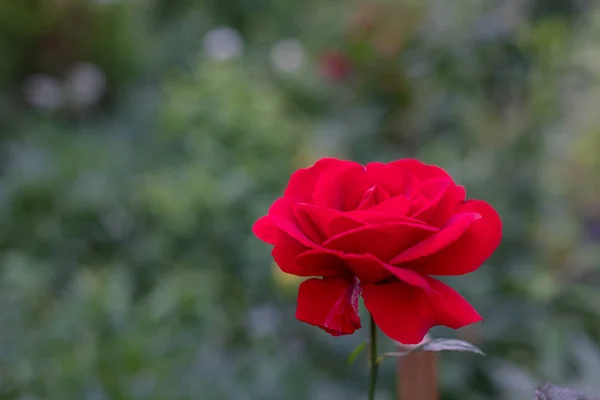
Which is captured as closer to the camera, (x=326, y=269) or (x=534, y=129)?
(x=326, y=269)

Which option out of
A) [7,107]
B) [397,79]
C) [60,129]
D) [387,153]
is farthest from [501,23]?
[7,107]

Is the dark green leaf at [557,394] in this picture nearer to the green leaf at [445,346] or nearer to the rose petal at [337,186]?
the green leaf at [445,346]

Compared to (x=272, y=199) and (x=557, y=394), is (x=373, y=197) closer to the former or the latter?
(x=557, y=394)

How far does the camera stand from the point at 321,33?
3707 mm

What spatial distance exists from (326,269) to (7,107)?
306cm

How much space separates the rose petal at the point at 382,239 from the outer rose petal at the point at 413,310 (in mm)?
25

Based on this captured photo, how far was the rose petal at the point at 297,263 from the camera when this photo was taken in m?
0.45

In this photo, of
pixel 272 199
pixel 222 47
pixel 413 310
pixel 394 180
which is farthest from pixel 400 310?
pixel 222 47

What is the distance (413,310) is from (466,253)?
0.20 ft

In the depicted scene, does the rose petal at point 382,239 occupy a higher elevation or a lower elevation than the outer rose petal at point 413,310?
higher

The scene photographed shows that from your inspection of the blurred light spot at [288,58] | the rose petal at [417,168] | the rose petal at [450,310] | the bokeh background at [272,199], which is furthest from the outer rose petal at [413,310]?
the blurred light spot at [288,58]

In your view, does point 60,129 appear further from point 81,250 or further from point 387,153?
point 387,153

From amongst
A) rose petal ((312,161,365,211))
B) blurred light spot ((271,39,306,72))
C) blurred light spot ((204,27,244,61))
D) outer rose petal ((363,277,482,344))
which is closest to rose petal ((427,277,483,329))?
outer rose petal ((363,277,482,344))

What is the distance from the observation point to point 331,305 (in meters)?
0.45
